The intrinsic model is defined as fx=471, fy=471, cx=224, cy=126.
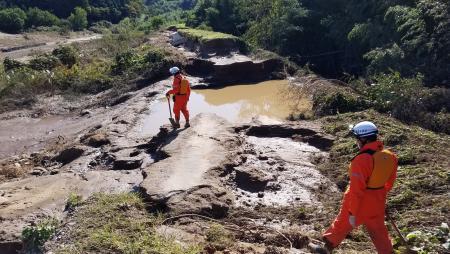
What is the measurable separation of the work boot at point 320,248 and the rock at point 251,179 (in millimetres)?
2261

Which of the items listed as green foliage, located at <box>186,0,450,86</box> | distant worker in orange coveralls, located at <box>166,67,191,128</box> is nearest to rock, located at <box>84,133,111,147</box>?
distant worker in orange coveralls, located at <box>166,67,191,128</box>

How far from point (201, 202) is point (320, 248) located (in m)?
2.04

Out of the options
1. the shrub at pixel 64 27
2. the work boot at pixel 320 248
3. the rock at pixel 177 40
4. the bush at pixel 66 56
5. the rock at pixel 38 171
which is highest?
the shrub at pixel 64 27

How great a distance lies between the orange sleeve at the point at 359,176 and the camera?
5074mm

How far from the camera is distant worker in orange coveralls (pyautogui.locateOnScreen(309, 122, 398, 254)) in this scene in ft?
16.7

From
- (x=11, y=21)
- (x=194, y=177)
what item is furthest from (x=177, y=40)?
(x=11, y=21)

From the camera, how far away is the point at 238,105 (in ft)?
50.8

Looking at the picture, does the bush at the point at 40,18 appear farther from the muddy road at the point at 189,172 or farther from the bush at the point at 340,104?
the bush at the point at 340,104

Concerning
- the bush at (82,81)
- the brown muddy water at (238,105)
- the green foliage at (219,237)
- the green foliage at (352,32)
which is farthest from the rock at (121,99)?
Result: the green foliage at (219,237)

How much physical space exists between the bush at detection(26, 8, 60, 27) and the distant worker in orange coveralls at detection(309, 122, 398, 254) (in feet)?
202

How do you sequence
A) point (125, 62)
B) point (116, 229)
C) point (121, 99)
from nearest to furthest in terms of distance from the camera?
point (116, 229), point (121, 99), point (125, 62)

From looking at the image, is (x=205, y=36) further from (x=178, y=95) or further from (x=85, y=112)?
(x=178, y=95)

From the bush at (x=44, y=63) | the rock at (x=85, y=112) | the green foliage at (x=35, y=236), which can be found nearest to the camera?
the green foliage at (x=35, y=236)

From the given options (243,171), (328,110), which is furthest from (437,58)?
(243,171)
